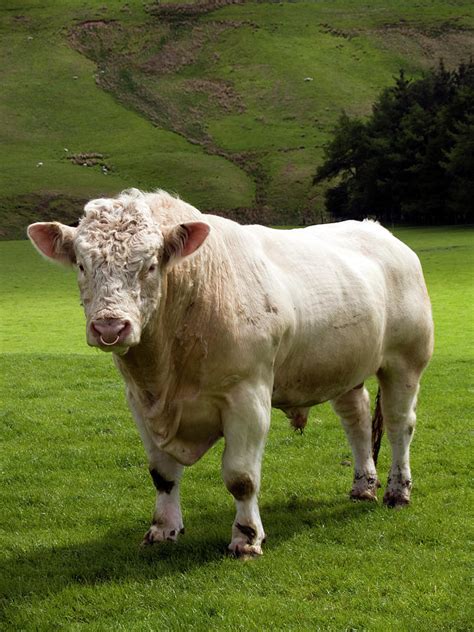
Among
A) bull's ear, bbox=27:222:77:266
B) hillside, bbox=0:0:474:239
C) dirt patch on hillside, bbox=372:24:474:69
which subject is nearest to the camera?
bull's ear, bbox=27:222:77:266

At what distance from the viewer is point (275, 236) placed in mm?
7219

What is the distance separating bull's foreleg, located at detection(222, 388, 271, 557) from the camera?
622cm

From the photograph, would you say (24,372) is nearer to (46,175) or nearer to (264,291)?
(264,291)

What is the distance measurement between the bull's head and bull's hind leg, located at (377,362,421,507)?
8.62 ft

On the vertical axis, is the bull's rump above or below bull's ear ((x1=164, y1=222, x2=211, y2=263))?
below

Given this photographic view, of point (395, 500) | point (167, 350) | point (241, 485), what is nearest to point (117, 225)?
point (167, 350)

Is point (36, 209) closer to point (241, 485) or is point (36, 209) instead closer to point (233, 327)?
point (233, 327)

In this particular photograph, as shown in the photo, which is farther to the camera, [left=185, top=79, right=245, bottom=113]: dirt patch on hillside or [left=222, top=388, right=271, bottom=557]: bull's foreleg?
[left=185, top=79, right=245, bottom=113]: dirt patch on hillside

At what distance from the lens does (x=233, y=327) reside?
246 inches

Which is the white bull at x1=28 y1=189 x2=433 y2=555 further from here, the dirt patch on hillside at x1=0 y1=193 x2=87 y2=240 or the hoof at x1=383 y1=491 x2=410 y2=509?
the dirt patch on hillside at x1=0 y1=193 x2=87 y2=240

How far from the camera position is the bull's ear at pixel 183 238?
231 inches

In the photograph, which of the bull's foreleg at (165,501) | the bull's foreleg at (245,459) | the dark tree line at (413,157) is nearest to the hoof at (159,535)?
the bull's foreleg at (165,501)

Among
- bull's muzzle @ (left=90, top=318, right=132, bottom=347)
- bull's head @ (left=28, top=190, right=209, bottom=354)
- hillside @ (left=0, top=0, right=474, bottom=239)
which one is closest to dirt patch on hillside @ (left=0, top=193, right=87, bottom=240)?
hillside @ (left=0, top=0, right=474, bottom=239)

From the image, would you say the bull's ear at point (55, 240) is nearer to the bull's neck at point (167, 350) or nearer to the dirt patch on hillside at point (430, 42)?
the bull's neck at point (167, 350)
